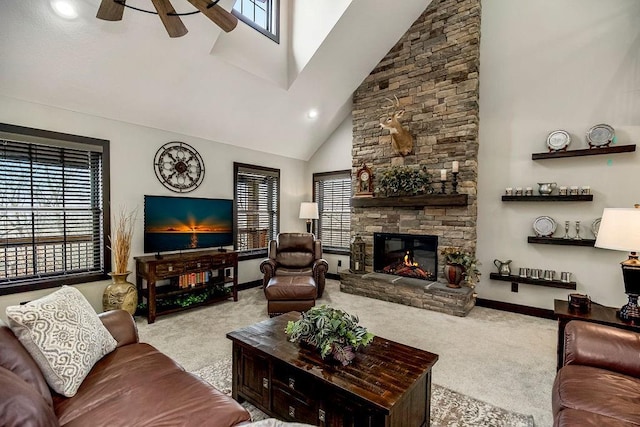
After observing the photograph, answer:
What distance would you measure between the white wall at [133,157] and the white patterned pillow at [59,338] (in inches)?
93.2

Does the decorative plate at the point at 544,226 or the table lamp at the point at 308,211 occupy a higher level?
the table lamp at the point at 308,211

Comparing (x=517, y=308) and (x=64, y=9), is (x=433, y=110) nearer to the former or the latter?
(x=517, y=308)

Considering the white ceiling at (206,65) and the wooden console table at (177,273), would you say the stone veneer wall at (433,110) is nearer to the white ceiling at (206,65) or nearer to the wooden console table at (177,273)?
the white ceiling at (206,65)

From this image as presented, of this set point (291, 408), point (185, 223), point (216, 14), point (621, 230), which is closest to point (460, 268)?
point (621, 230)

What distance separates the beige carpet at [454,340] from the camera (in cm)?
238

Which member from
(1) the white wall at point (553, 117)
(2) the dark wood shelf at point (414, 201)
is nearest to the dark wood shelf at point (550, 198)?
(1) the white wall at point (553, 117)

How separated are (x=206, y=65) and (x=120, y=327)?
10.1ft

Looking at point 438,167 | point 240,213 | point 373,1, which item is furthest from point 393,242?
point 373,1

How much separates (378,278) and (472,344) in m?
1.80

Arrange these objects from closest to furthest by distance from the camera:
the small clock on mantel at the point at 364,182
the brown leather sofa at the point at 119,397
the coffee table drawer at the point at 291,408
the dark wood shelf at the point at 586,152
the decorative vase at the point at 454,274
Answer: the brown leather sofa at the point at 119,397 < the coffee table drawer at the point at 291,408 < the dark wood shelf at the point at 586,152 < the decorative vase at the point at 454,274 < the small clock on mantel at the point at 364,182

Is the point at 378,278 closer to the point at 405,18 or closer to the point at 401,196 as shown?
the point at 401,196

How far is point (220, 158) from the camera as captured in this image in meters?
4.99

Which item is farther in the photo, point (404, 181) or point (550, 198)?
point (404, 181)

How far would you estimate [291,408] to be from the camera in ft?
5.90
